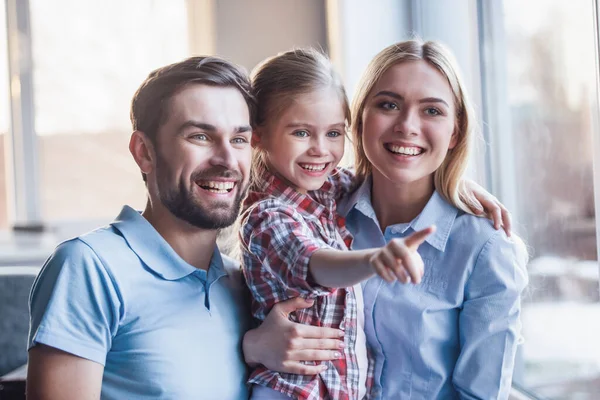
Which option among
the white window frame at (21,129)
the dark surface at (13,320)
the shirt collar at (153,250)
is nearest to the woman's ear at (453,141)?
the shirt collar at (153,250)

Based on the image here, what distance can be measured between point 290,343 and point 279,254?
0.19 m

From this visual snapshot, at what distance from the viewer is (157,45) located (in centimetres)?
363

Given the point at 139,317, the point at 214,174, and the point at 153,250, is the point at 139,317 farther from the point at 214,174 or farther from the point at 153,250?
the point at 214,174

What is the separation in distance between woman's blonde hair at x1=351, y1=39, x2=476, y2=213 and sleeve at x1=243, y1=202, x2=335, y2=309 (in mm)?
337

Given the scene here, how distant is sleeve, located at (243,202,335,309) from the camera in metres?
1.23

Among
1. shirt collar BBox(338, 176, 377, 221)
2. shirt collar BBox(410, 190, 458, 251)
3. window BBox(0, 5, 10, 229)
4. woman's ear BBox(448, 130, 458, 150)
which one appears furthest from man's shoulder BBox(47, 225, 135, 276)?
window BBox(0, 5, 10, 229)

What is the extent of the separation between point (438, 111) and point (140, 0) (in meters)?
2.58

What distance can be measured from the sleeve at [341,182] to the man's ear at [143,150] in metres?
0.43

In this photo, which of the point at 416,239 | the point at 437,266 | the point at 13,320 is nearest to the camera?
the point at 416,239

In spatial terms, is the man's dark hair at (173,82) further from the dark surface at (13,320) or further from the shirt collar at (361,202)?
the dark surface at (13,320)

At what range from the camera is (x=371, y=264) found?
3.29 feet

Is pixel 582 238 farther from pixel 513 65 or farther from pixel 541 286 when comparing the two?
pixel 513 65

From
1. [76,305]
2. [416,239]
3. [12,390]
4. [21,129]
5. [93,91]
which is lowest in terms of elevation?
[12,390]

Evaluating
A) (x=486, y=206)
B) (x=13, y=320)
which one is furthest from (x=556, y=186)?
(x=13, y=320)
